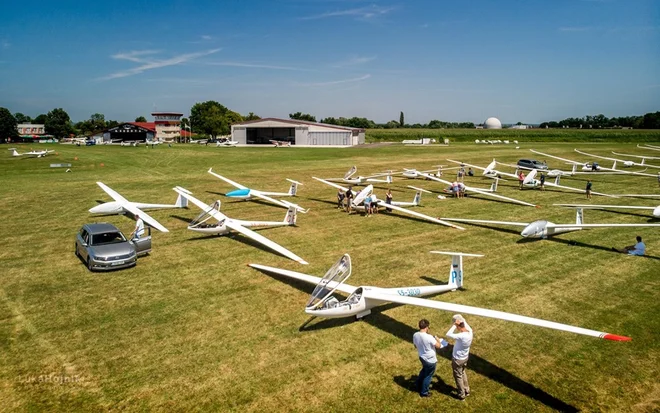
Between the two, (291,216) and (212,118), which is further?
(212,118)

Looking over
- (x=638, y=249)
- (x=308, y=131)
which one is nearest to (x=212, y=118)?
(x=308, y=131)

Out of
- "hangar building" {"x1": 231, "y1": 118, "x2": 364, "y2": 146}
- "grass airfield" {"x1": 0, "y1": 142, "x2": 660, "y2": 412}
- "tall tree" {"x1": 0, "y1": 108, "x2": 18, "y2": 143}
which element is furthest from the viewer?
"tall tree" {"x1": 0, "y1": 108, "x2": 18, "y2": 143}

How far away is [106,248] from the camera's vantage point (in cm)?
1399

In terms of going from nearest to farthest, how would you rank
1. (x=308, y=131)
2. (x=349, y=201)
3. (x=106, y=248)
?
(x=106, y=248) < (x=349, y=201) < (x=308, y=131)

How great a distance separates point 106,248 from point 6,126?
140799 millimetres

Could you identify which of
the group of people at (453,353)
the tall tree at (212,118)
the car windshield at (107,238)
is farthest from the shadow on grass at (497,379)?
the tall tree at (212,118)

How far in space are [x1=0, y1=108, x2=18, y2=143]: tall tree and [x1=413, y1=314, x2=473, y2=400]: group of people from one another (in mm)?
149135

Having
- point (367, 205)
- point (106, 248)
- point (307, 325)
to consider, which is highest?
point (367, 205)

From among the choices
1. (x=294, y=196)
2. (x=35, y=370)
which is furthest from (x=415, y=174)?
(x=35, y=370)

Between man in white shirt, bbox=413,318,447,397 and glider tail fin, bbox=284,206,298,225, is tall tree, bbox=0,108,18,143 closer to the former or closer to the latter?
glider tail fin, bbox=284,206,298,225

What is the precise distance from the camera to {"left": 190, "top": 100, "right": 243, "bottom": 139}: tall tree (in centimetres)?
11994

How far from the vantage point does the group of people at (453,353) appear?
284 inches

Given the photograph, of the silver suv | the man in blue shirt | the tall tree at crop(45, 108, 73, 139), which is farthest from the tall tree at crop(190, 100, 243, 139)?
the man in blue shirt

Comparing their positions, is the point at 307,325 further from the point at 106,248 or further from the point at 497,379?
the point at 106,248
